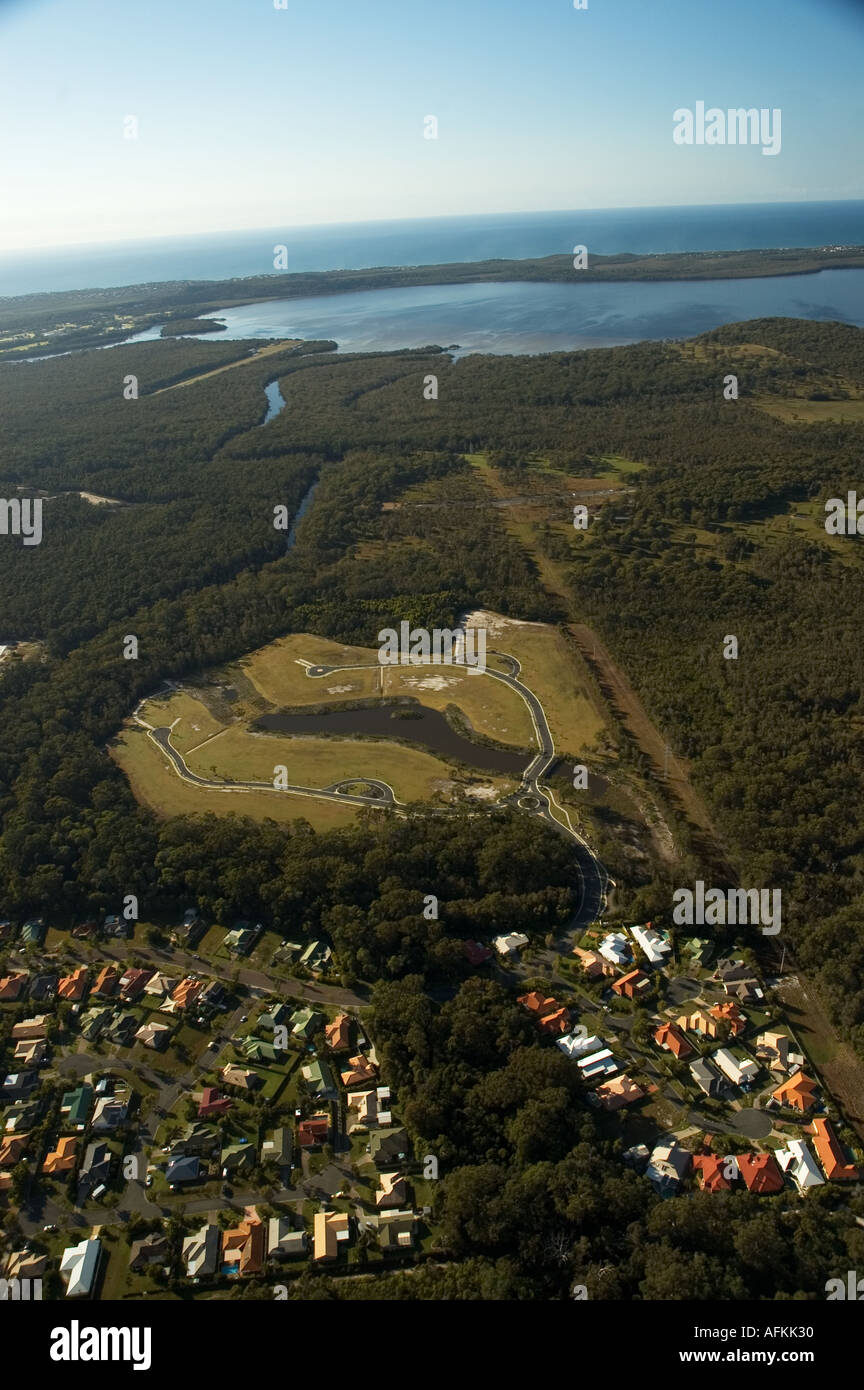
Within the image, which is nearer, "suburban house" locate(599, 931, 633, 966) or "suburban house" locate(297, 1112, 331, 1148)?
"suburban house" locate(297, 1112, 331, 1148)

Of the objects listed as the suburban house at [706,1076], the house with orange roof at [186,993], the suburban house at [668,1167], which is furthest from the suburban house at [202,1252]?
the suburban house at [706,1076]

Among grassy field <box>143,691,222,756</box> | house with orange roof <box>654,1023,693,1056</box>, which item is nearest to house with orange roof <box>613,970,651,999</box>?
house with orange roof <box>654,1023,693,1056</box>

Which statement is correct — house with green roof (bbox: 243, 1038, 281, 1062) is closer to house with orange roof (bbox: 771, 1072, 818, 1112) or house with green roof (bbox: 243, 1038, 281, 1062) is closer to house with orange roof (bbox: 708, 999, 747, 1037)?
house with orange roof (bbox: 708, 999, 747, 1037)

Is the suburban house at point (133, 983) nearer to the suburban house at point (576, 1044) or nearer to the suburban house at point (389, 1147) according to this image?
the suburban house at point (389, 1147)

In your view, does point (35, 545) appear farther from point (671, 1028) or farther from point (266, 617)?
point (671, 1028)

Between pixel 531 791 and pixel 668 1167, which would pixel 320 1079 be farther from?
pixel 531 791
